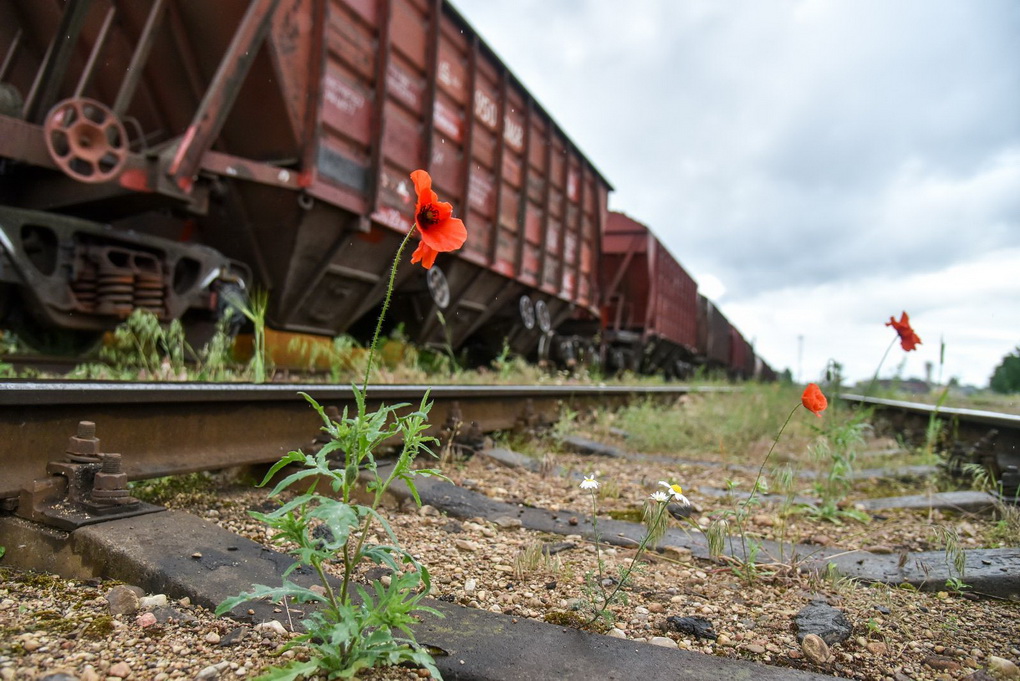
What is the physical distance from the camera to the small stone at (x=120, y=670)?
117 centimetres

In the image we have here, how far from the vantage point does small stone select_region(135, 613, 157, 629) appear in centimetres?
135

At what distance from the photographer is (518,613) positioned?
167 centimetres

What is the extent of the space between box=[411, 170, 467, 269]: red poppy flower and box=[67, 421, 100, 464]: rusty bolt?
120 cm

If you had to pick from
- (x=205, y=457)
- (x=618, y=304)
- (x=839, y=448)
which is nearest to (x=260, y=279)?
(x=205, y=457)

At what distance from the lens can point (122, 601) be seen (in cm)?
140

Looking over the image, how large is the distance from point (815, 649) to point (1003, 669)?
0.41 meters

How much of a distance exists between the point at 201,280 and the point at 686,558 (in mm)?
3903

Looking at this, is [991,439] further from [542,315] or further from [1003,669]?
[542,315]

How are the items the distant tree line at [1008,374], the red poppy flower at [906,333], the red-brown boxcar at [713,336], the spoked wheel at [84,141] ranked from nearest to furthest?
the red poppy flower at [906,333] < the spoked wheel at [84,141] < the red-brown boxcar at [713,336] < the distant tree line at [1008,374]

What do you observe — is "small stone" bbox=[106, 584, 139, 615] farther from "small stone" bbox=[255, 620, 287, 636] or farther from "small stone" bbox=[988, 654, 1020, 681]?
"small stone" bbox=[988, 654, 1020, 681]

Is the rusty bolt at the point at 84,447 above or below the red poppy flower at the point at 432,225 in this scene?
below

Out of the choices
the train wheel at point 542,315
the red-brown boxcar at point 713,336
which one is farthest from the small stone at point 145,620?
the red-brown boxcar at point 713,336

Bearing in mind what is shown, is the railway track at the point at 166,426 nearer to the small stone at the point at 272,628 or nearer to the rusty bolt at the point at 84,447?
the rusty bolt at the point at 84,447

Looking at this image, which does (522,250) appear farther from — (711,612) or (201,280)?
(711,612)
